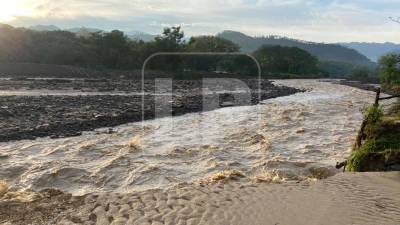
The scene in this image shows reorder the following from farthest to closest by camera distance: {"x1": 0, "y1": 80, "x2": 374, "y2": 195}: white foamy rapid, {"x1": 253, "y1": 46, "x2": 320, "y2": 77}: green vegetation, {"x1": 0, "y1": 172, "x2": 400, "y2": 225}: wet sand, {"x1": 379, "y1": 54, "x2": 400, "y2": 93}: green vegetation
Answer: {"x1": 253, "y1": 46, "x2": 320, "y2": 77}: green vegetation, {"x1": 379, "y1": 54, "x2": 400, "y2": 93}: green vegetation, {"x1": 0, "y1": 80, "x2": 374, "y2": 195}: white foamy rapid, {"x1": 0, "y1": 172, "x2": 400, "y2": 225}: wet sand

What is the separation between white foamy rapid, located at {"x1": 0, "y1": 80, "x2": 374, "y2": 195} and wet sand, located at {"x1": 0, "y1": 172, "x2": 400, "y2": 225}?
4.38 ft

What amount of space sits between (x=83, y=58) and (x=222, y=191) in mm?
62456

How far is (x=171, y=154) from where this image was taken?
15039mm

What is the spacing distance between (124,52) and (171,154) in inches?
2473

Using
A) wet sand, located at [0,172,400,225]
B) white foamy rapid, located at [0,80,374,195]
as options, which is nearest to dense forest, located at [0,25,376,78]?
white foamy rapid, located at [0,80,374,195]

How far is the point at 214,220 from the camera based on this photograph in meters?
8.09

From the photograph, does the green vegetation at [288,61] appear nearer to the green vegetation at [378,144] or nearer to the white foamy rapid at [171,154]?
the white foamy rapid at [171,154]

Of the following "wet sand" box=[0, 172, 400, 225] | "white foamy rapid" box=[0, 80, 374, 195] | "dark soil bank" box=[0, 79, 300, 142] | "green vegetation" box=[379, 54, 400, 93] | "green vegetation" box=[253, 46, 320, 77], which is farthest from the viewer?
"green vegetation" box=[253, 46, 320, 77]

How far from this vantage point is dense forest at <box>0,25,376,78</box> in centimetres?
6531

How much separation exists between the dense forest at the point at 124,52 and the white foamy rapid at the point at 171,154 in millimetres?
47506

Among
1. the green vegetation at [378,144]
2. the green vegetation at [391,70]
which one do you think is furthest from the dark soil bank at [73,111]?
the green vegetation at [391,70]

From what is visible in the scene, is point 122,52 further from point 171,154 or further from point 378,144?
point 378,144

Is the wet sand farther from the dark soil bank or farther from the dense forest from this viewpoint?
the dense forest

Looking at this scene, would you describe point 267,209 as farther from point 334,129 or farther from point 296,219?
point 334,129
